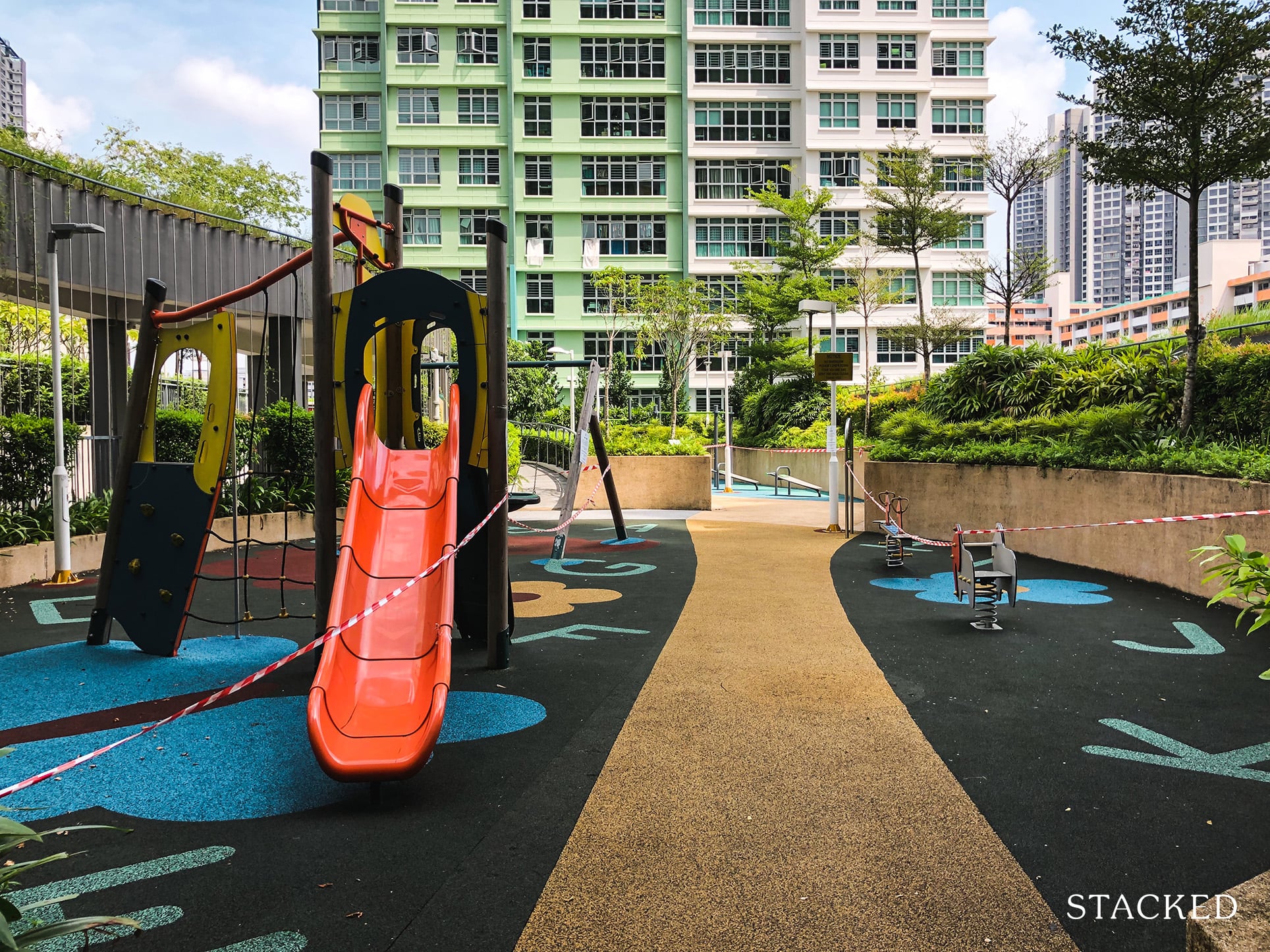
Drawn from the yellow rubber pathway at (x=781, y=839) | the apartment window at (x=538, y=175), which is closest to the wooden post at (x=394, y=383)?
the yellow rubber pathway at (x=781, y=839)

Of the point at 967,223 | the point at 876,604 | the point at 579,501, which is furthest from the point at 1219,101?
the point at 967,223

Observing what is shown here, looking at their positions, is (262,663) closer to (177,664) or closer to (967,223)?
(177,664)

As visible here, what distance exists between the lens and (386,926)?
2896mm

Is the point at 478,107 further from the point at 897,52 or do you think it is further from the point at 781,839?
the point at 781,839

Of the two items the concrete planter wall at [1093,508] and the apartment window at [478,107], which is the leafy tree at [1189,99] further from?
the apartment window at [478,107]

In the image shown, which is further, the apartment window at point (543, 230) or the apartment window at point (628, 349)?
the apartment window at point (543, 230)

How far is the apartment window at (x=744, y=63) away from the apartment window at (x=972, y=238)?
13.1 metres

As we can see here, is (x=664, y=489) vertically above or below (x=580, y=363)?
below

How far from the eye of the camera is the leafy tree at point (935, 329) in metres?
33.2

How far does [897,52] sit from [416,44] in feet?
87.8

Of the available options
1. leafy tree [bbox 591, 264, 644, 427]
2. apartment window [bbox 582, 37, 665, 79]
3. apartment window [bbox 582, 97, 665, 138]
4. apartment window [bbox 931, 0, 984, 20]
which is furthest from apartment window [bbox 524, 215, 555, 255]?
apartment window [bbox 931, 0, 984, 20]

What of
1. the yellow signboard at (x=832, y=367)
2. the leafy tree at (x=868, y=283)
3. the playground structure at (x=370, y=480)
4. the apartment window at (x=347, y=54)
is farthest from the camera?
the apartment window at (x=347, y=54)

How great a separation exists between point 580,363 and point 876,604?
16.7 feet

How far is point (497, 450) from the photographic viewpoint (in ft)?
21.4
